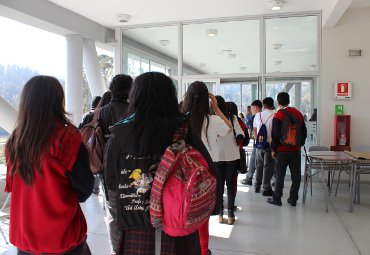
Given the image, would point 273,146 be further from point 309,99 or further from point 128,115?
point 128,115

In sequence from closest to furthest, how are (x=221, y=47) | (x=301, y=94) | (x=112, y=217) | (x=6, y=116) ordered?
(x=112, y=217), (x=6, y=116), (x=301, y=94), (x=221, y=47)

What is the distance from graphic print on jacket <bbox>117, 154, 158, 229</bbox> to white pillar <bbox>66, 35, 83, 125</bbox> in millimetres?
5246

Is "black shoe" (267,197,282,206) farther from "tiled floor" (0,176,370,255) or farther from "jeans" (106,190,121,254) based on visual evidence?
"jeans" (106,190,121,254)

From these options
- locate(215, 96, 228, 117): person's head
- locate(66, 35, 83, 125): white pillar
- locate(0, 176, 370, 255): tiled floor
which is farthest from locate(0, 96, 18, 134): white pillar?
locate(215, 96, 228, 117): person's head

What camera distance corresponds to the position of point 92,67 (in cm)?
681

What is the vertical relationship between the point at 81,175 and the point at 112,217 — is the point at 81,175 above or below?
above

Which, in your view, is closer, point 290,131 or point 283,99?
point 290,131

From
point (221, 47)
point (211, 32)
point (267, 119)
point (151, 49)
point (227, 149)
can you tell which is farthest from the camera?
point (151, 49)

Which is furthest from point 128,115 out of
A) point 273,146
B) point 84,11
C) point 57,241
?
point 84,11

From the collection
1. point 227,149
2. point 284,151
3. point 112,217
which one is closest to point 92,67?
point 284,151

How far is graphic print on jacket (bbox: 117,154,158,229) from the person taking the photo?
55.3 inches

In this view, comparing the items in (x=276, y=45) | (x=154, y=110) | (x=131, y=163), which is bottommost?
(x=131, y=163)

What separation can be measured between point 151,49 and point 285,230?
521 cm

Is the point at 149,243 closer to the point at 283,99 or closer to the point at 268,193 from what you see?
the point at 283,99
